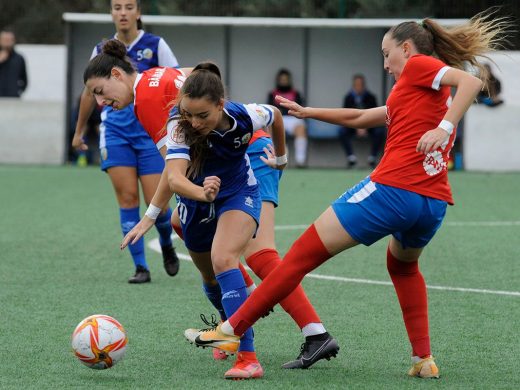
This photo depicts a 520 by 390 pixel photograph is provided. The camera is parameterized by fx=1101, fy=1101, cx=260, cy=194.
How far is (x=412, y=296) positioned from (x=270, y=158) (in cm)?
109

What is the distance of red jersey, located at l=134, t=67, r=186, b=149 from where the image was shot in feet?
19.3

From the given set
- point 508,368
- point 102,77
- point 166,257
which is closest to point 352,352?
point 508,368

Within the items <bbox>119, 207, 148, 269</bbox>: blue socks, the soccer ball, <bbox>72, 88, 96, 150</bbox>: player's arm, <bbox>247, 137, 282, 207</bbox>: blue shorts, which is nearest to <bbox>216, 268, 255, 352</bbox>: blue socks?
the soccer ball

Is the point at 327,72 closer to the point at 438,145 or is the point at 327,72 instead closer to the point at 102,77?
the point at 102,77

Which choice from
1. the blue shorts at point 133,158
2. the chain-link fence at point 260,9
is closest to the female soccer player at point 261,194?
→ the blue shorts at point 133,158

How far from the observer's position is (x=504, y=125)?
19.3 meters

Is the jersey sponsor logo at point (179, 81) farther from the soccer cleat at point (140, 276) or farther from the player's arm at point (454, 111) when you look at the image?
Result: the soccer cleat at point (140, 276)

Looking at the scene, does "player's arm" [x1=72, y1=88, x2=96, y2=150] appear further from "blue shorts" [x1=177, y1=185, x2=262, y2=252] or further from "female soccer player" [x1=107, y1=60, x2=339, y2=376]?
"blue shorts" [x1=177, y1=185, x2=262, y2=252]

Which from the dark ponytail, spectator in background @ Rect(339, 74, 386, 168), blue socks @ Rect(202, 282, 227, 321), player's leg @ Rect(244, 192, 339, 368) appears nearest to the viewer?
player's leg @ Rect(244, 192, 339, 368)

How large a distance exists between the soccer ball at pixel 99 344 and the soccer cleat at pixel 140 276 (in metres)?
2.65

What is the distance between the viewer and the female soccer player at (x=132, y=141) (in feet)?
25.8

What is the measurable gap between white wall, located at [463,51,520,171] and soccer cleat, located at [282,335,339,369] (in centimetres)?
1461

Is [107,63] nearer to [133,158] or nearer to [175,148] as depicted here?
[175,148]

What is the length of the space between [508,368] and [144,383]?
1716 millimetres
